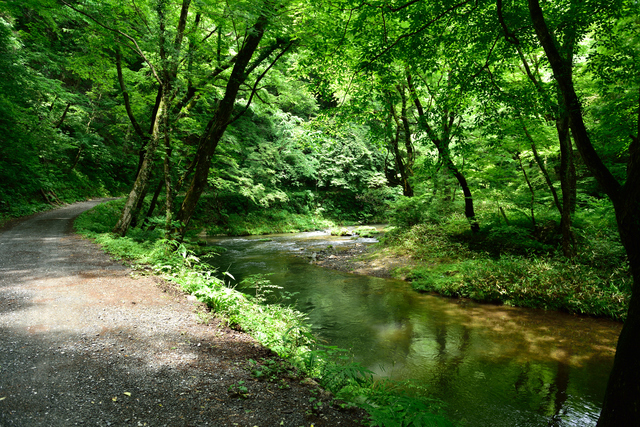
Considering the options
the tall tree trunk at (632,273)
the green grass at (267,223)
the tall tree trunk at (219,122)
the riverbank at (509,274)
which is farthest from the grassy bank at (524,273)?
the green grass at (267,223)

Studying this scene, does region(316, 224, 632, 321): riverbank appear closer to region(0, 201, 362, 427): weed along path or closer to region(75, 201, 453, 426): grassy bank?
region(75, 201, 453, 426): grassy bank

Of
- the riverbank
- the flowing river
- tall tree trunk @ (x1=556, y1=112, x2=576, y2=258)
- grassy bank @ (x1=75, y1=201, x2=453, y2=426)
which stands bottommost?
the flowing river

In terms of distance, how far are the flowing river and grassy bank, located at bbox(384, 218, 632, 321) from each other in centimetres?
43

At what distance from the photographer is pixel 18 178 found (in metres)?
14.8

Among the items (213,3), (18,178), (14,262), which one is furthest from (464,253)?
(18,178)

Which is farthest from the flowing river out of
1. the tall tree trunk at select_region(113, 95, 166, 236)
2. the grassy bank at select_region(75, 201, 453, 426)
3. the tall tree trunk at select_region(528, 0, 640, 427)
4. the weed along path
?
the tall tree trunk at select_region(113, 95, 166, 236)

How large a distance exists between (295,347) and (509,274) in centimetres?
693

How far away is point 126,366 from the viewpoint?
9.71ft

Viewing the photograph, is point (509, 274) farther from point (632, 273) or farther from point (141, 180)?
point (141, 180)

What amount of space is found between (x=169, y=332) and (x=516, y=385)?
496 cm

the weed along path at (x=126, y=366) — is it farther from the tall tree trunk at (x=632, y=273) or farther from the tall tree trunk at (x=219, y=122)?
the tall tree trunk at (x=219, y=122)

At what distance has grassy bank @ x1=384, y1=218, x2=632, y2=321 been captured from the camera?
7227 millimetres

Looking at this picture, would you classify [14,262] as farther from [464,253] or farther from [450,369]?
[464,253]

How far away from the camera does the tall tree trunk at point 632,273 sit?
7.99 feet
